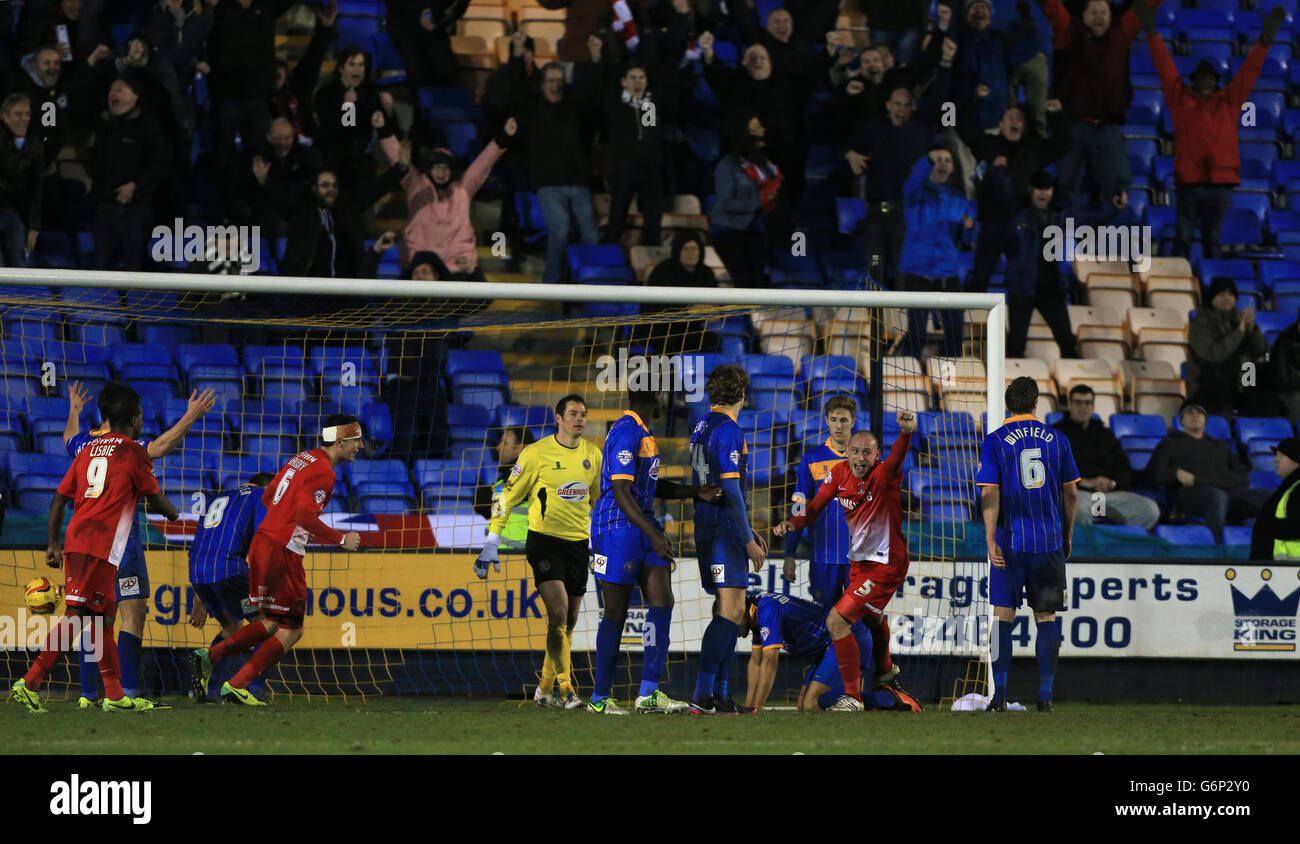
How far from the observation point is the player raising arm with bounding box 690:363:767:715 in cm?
837

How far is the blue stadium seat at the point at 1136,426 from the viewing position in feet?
44.2

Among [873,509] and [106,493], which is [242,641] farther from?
[873,509]

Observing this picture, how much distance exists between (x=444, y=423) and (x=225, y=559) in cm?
275

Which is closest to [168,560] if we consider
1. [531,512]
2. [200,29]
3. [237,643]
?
[237,643]

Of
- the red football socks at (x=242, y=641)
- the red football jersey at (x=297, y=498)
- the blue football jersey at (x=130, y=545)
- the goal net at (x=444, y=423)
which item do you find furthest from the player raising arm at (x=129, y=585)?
the goal net at (x=444, y=423)

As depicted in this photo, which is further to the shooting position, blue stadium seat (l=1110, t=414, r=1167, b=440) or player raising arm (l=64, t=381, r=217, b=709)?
blue stadium seat (l=1110, t=414, r=1167, b=440)

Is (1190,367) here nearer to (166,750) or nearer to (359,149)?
(359,149)

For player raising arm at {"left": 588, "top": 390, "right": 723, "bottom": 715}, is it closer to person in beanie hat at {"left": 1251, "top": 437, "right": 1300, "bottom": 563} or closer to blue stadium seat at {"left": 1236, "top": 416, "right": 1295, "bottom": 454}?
person in beanie hat at {"left": 1251, "top": 437, "right": 1300, "bottom": 563}

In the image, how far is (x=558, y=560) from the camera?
9.05 m

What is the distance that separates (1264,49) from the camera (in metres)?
14.5

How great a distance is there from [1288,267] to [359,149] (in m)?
8.55

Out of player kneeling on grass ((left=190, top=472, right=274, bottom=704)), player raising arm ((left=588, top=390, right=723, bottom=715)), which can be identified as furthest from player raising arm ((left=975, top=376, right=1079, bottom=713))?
player kneeling on grass ((left=190, top=472, right=274, bottom=704))

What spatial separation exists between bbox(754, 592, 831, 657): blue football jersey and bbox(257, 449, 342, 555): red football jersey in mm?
2420

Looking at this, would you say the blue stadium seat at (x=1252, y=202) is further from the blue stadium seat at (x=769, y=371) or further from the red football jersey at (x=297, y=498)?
the red football jersey at (x=297, y=498)
